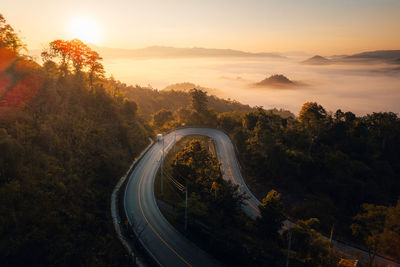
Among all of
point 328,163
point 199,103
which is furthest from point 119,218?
point 199,103

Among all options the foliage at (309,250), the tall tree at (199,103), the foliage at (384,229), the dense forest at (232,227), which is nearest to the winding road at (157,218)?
the dense forest at (232,227)

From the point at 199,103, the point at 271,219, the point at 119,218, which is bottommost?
the point at 119,218

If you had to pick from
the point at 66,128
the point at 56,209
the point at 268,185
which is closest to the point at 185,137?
the point at 268,185

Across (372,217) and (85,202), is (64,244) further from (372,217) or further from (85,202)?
(372,217)

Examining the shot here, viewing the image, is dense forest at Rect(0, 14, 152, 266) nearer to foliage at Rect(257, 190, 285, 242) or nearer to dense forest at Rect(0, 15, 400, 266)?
dense forest at Rect(0, 15, 400, 266)

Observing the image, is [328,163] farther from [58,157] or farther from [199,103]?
[58,157]

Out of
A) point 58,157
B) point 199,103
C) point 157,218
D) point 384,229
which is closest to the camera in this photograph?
point 384,229

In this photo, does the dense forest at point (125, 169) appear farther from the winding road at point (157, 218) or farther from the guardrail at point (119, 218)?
the winding road at point (157, 218)

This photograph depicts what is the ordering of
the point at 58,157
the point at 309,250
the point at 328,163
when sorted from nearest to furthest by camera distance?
the point at 309,250 → the point at 58,157 → the point at 328,163
